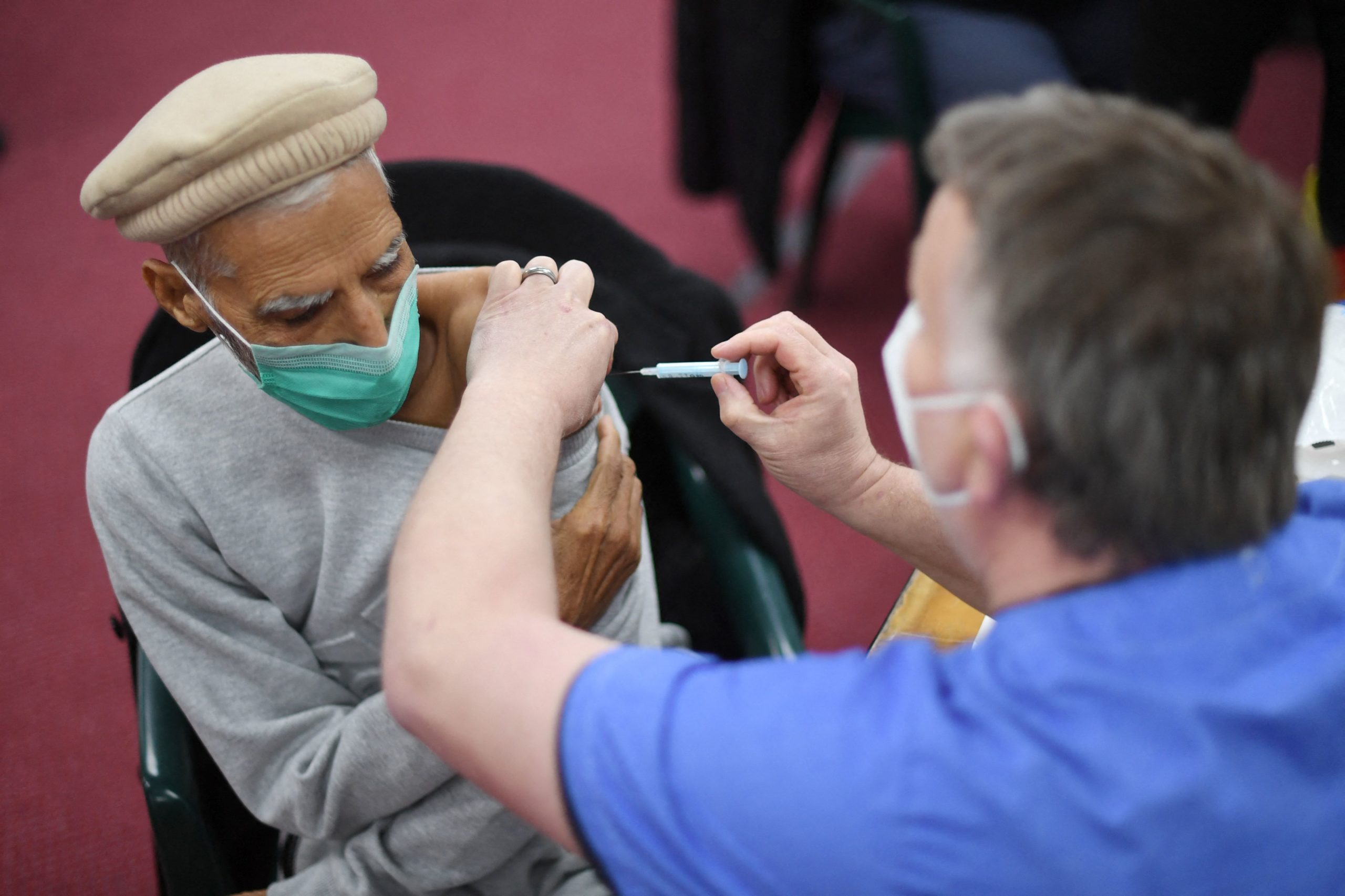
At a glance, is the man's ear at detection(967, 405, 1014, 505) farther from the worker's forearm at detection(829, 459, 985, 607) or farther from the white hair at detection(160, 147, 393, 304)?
the white hair at detection(160, 147, 393, 304)

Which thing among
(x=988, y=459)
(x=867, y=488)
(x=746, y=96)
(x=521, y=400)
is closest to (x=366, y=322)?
(x=521, y=400)

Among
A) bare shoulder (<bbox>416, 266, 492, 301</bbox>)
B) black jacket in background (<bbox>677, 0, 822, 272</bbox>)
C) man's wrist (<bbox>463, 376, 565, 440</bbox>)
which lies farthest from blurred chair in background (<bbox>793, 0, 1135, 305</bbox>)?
man's wrist (<bbox>463, 376, 565, 440</bbox>)

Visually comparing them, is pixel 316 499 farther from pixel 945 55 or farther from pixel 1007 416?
pixel 945 55

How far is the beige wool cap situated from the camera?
0.98 metres

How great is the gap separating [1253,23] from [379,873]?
2.23 m

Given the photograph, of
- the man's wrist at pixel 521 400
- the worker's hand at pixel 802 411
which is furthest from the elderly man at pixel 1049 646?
the worker's hand at pixel 802 411

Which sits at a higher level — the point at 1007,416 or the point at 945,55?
the point at 945,55

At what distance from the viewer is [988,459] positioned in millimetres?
725

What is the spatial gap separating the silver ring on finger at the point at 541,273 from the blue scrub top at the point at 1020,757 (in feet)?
1.68

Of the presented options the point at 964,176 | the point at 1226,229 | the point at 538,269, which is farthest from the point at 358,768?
the point at 1226,229

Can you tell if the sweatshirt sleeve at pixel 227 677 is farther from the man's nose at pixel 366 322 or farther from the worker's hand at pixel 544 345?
the worker's hand at pixel 544 345

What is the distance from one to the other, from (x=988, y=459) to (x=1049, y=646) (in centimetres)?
12

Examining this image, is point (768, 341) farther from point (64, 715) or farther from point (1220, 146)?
point (64, 715)

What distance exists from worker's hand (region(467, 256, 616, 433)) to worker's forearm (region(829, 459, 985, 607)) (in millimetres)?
299
